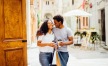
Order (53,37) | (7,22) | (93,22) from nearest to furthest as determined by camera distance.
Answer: (53,37) < (7,22) < (93,22)

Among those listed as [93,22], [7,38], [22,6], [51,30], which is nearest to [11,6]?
[22,6]

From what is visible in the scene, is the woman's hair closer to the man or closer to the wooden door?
the man

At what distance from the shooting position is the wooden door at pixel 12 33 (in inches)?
243

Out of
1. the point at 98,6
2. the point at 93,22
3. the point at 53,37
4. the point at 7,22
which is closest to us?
the point at 53,37

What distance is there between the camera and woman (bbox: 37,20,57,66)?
193 inches

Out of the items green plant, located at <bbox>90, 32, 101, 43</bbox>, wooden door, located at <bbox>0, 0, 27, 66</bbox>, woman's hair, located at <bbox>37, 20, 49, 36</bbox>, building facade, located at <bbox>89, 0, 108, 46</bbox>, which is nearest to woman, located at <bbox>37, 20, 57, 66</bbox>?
woman's hair, located at <bbox>37, 20, 49, 36</bbox>

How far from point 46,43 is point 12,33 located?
176 cm

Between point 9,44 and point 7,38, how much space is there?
0.16 meters

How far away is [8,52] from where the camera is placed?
20.5ft

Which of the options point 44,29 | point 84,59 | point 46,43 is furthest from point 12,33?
point 84,59

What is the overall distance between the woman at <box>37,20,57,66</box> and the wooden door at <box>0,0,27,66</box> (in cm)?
150

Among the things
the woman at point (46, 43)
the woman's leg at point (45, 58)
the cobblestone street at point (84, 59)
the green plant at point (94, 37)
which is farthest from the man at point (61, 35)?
the green plant at point (94, 37)

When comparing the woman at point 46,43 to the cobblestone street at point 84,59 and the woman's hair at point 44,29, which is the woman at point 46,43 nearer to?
the woman's hair at point 44,29

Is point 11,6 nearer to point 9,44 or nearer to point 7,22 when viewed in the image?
point 7,22
